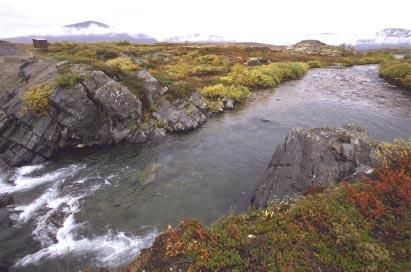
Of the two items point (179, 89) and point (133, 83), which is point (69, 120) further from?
point (179, 89)

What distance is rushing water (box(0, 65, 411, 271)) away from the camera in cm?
1662

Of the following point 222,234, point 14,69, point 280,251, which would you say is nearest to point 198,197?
point 222,234

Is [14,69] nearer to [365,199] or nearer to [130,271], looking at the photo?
[130,271]

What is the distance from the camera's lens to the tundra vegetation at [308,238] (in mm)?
10281

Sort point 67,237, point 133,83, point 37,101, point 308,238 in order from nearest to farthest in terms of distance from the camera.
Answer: point 308,238
point 67,237
point 37,101
point 133,83

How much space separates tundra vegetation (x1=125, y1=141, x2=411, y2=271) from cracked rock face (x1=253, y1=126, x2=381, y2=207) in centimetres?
382

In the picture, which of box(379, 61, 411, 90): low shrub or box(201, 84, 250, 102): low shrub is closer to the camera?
box(201, 84, 250, 102): low shrub

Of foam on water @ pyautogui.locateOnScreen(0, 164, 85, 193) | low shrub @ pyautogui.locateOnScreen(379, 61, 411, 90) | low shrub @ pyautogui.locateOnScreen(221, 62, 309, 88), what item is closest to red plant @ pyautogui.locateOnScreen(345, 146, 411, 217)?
foam on water @ pyautogui.locateOnScreen(0, 164, 85, 193)

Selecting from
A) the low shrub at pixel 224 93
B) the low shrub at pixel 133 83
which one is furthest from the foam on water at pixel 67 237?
the low shrub at pixel 224 93

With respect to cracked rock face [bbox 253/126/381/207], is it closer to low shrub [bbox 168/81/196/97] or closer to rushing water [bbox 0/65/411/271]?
rushing water [bbox 0/65/411/271]

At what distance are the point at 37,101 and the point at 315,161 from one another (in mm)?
23640

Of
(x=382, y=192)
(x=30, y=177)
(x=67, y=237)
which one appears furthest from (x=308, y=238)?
(x=30, y=177)

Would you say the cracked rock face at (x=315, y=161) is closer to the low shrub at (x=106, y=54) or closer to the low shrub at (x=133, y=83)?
the low shrub at (x=133, y=83)

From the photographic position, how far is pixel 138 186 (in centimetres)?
2208
